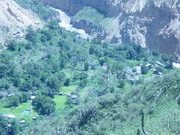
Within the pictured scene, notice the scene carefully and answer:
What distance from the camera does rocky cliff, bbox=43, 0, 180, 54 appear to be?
195 ft

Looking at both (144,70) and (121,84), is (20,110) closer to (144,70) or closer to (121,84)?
(121,84)

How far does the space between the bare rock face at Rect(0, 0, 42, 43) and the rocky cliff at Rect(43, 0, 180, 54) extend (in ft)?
21.9

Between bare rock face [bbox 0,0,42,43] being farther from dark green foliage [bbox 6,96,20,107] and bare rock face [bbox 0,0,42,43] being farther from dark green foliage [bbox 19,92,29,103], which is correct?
dark green foliage [bbox 6,96,20,107]

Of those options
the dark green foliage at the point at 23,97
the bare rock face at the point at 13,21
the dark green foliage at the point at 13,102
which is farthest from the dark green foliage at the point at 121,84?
Answer: the bare rock face at the point at 13,21

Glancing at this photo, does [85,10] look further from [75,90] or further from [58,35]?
[75,90]

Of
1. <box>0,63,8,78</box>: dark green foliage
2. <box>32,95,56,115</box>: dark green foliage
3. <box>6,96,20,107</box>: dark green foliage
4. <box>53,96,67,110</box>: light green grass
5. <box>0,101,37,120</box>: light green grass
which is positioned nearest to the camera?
<box>0,101,37,120</box>: light green grass

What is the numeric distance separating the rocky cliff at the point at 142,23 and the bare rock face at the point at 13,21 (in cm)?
668

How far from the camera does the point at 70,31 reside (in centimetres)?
6644

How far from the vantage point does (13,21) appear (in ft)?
206

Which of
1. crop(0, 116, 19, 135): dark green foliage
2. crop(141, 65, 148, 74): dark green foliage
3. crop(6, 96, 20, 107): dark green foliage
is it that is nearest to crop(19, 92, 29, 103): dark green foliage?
crop(6, 96, 20, 107): dark green foliage

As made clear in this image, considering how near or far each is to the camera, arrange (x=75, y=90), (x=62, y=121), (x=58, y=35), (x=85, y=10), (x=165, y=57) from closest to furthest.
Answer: (x=62, y=121)
(x=75, y=90)
(x=165, y=57)
(x=58, y=35)
(x=85, y=10)

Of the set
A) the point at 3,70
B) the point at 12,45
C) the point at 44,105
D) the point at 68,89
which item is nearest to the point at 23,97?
the point at 44,105

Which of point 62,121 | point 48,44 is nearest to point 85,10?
point 48,44

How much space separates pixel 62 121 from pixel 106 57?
2084 cm
